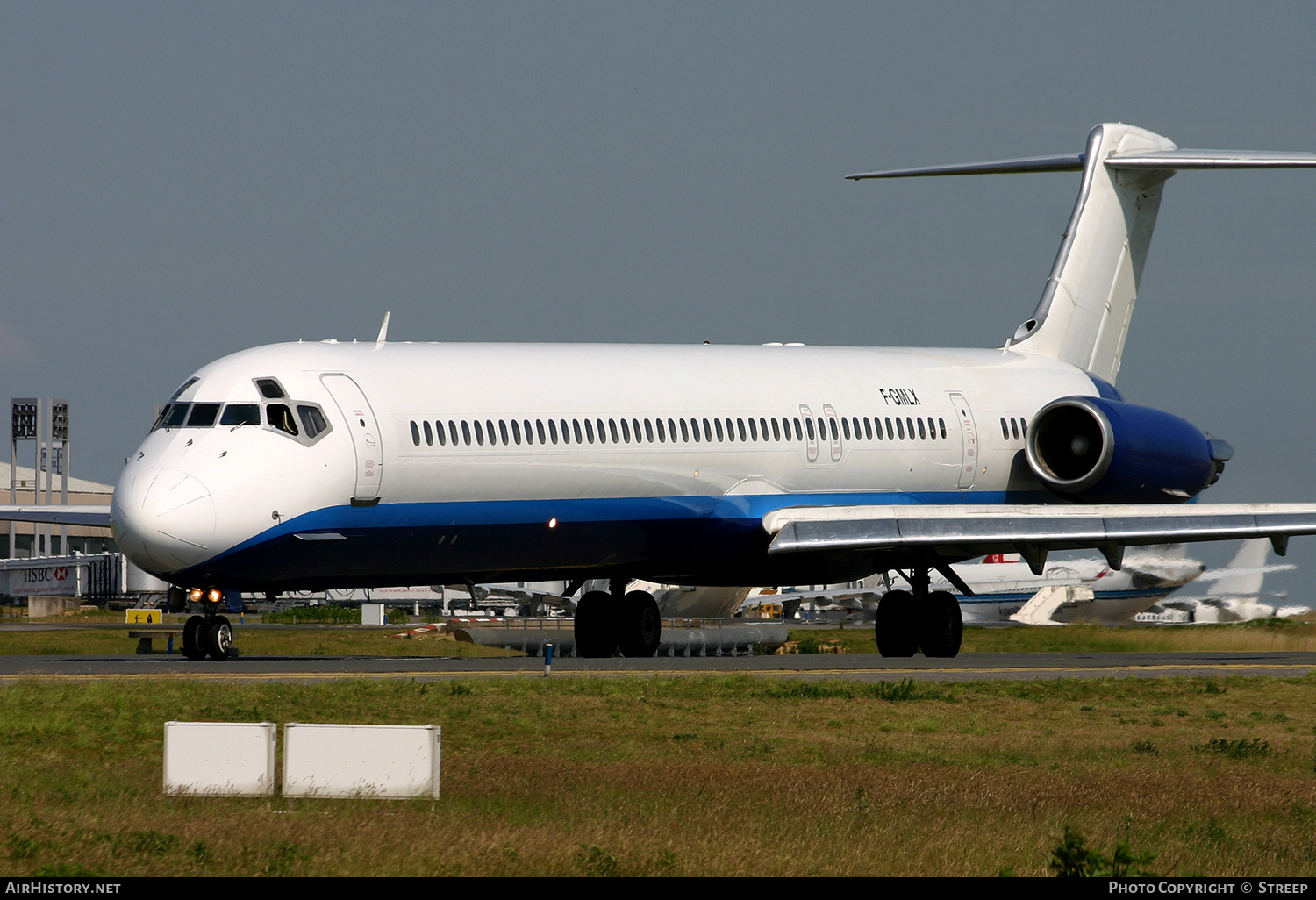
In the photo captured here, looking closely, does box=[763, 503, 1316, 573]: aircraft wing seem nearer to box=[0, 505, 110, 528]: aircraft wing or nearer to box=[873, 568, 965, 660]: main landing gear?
box=[873, 568, 965, 660]: main landing gear

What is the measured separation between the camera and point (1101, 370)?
124ft

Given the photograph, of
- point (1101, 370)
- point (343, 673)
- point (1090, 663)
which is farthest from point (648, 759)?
point (1101, 370)

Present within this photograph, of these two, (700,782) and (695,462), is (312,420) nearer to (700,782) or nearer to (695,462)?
(695,462)

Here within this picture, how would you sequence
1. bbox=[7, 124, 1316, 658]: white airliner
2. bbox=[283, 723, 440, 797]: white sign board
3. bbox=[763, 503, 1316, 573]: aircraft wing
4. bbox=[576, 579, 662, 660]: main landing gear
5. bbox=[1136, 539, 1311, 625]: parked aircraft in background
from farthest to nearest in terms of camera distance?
bbox=[1136, 539, 1311, 625]: parked aircraft in background, bbox=[576, 579, 662, 660]: main landing gear, bbox=[763, 503, 1316, 573]: aircraft wing, bbox=[7, 124, 1316, 658]: white airliner, bbox=[283, 723, 440, 797]: white sign board

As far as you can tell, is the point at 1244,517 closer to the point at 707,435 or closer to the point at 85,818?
the point at 707,435

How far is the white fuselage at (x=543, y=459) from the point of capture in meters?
24.0

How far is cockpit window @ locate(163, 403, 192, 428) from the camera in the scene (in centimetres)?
2469

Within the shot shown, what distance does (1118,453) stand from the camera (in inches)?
1277

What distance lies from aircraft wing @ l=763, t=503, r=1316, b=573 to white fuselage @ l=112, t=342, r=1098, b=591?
97cm

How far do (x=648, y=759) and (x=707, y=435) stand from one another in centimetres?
1293

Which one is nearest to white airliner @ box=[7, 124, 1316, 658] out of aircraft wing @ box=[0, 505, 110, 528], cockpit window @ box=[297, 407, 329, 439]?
cockpit window @ box=[297, 407, 329, 439]

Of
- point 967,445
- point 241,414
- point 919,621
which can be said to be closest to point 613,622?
point 919,621

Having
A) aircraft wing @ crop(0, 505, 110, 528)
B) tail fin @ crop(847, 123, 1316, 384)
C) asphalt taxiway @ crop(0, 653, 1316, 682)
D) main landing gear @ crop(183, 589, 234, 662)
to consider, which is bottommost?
asphalt taxiway @ crop(0, 653, 1316, 682)

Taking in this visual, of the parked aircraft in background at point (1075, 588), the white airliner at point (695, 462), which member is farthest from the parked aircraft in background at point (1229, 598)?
the white airliner at point (695, 462)
